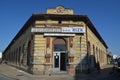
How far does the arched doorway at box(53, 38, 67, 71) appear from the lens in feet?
90.5

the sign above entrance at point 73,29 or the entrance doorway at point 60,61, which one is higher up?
the sign above entrance at point 73,29

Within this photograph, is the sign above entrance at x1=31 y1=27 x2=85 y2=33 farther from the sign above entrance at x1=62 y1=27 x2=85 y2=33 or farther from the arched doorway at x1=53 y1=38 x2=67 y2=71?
the arched doorway at x1=53 y1=38 x2=67 y2=71

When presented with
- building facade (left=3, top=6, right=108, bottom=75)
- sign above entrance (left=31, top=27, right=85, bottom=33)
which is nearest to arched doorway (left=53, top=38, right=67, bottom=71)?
building facade (left=3, top=6, right=108, bottom=75)

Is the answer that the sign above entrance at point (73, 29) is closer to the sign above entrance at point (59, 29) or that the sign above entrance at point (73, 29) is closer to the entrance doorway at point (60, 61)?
the sign above entrance at point (59, 29)

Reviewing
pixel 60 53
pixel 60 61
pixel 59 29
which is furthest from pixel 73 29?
pixel 60 61

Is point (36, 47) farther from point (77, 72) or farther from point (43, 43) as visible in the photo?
point (77, 72)

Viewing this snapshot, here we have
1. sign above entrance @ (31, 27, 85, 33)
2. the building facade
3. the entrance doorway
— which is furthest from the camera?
the entrance doorway

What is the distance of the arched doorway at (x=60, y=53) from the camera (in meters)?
27.6

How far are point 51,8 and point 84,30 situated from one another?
16.6 feet

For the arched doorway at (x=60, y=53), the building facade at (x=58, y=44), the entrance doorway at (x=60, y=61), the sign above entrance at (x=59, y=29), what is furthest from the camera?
the arched doorway at (x=60, y=53)

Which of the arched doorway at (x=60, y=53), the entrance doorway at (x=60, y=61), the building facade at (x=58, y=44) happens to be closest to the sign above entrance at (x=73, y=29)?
the building facade at (x=58, y=44)

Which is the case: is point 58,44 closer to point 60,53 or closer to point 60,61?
point 60,53

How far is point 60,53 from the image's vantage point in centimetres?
2780

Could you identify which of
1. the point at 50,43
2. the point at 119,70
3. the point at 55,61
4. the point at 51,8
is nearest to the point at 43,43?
the point at 50,43
